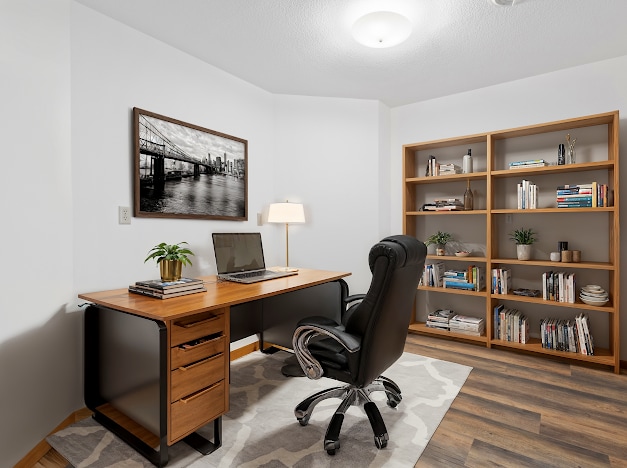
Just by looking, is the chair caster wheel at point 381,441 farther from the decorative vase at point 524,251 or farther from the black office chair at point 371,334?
the decorative vase at point 524,251

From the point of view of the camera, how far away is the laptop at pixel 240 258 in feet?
8.20

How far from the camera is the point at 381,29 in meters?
2.16

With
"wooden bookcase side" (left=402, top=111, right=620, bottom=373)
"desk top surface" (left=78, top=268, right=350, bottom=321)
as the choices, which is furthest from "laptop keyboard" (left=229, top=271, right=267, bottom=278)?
"wooden bookcase side" (left=402, top=111, right=620, bottom=373)

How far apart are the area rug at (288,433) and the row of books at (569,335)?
3.02ft

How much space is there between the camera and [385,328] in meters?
1.69

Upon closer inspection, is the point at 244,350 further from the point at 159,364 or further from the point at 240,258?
the point at 159,364

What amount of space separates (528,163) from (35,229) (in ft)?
11.6

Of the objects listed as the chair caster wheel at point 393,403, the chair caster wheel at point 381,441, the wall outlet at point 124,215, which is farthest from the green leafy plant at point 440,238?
the wall outlet at point 124,215

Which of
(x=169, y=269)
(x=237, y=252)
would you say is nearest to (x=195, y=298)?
(x=169, y=269)

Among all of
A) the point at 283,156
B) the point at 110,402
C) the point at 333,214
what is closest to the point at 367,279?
the point at 333,214

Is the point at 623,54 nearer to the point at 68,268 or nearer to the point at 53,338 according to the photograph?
the point at 68,268

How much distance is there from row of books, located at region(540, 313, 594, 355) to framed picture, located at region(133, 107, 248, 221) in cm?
278

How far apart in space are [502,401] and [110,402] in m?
2.34

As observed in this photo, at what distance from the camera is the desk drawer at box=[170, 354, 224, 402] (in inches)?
60.3
